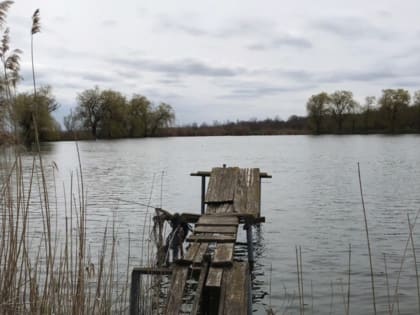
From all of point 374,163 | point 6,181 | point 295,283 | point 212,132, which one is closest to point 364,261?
point 295,283

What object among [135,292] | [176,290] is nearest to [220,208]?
[135,292]

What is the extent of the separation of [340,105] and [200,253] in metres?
110

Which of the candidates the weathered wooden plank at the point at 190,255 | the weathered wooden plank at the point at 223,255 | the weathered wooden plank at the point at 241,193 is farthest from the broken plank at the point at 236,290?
the weathered wooden plank at the point at 241,193

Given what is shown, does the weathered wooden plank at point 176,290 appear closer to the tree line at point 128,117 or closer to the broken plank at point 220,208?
the broken plank at point 220,208

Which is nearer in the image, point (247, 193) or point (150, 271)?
point (150, 271)

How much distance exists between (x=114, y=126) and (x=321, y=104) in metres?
45.2

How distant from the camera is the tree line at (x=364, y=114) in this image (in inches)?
4063

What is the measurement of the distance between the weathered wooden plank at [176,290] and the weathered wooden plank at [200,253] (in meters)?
0.32

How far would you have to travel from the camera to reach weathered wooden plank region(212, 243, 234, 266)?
19.8 feet

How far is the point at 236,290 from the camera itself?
5492 mm

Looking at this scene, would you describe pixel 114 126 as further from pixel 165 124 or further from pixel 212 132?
pixel 212 132

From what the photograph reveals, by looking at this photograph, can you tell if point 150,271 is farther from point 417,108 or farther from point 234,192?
point 417,108

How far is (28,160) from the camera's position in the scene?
4138 cm

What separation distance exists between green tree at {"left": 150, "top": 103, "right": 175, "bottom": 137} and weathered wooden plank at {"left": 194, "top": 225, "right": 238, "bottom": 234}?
4103 inches
